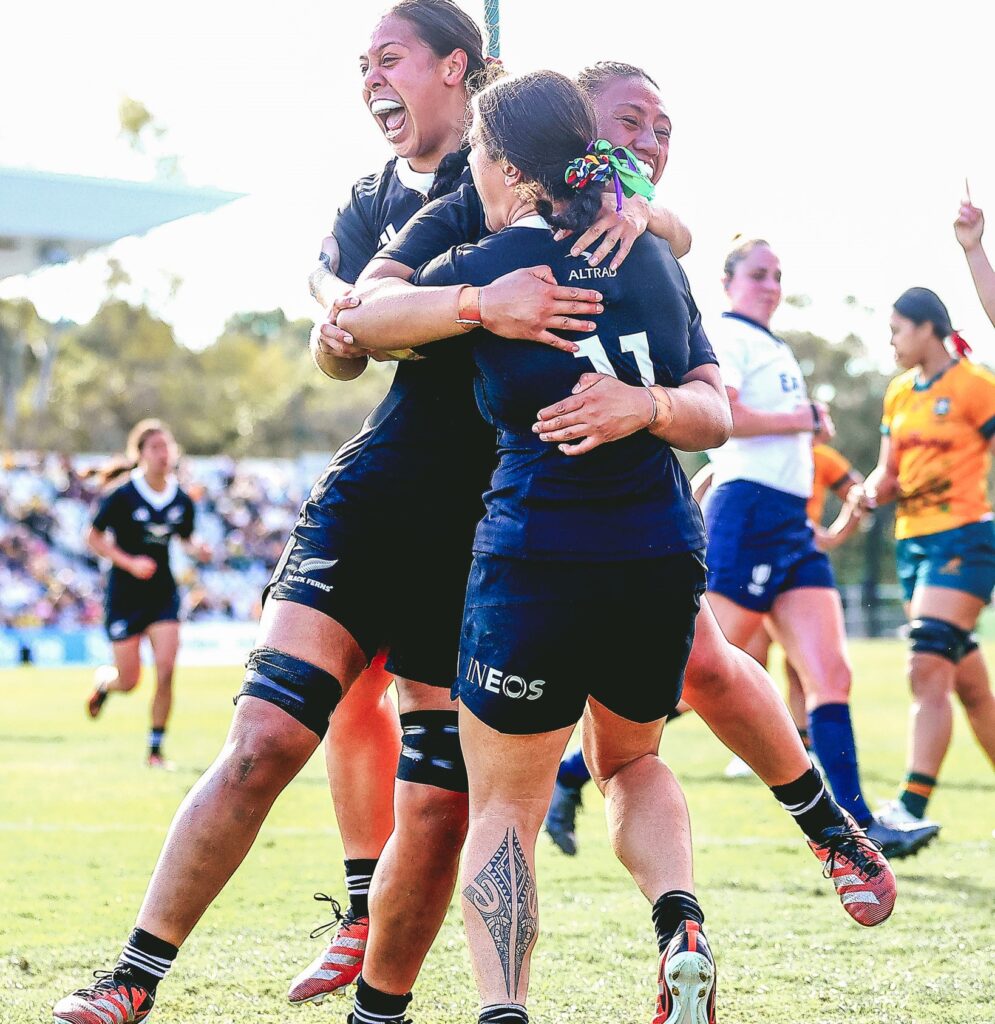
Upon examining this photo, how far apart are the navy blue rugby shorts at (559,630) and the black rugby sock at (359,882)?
1.25 metres

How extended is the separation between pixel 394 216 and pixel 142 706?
1335 centimetres

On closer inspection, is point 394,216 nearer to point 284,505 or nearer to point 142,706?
point 142,706

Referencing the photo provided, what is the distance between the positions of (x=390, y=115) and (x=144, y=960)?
82.9 inches

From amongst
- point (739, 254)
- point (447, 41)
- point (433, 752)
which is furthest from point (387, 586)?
point (739, 254)

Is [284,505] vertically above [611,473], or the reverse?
[284,505]

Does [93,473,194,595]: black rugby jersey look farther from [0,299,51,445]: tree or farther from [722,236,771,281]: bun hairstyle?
[0,299,51,445]: tree

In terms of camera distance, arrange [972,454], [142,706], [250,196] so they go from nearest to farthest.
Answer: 1. [972,454]
2. [250,196]
3. [142,706]

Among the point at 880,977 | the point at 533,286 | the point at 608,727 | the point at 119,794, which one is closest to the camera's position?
the point at 533,286

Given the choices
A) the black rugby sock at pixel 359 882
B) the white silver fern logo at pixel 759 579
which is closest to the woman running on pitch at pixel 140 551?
the white silver fern logo at pixel 759 579

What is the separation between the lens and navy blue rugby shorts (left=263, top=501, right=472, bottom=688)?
146 inches

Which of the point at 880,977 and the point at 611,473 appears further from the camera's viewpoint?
the point at 880,977

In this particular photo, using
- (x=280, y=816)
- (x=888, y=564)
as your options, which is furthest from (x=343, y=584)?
(x=888, y=564)

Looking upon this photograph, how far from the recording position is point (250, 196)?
47.8 feet

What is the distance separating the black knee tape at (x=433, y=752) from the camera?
3777 mm
